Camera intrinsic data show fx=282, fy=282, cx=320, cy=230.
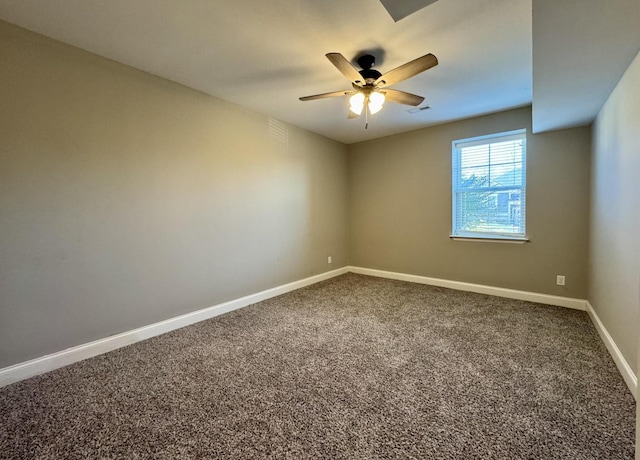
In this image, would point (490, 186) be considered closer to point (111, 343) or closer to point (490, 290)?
point (490, 290)

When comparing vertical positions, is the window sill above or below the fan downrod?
below

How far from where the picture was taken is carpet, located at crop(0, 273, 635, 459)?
1.35 metres

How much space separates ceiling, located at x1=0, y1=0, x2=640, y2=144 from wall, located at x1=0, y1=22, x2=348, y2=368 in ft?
0.97

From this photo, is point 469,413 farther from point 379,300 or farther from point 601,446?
point 379,300

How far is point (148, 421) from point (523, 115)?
455 cm

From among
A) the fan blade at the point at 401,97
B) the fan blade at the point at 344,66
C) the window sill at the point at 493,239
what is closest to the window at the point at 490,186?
the window sill at the point at 493,239

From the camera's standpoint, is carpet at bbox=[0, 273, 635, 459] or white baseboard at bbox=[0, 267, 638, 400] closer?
carpet at bbox=[0, 273, 635, 459]

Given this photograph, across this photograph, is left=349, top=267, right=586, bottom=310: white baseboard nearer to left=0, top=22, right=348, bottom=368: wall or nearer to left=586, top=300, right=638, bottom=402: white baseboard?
left=586, top=300, right=638, bottom=402: white baseboard

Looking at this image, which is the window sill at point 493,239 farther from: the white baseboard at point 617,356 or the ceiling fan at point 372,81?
the ceiling fan at point 372,81

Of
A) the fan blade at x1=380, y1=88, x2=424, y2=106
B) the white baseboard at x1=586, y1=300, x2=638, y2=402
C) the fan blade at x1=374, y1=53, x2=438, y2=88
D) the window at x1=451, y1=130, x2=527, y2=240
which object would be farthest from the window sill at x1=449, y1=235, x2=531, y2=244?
the fan blade at x1=374, y1=53, x2=438, y2=88

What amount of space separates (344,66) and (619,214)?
2331mm

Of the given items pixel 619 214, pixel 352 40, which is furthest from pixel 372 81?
pixel 619 214

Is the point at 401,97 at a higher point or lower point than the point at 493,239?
higher

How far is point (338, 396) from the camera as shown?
1.71 metres
